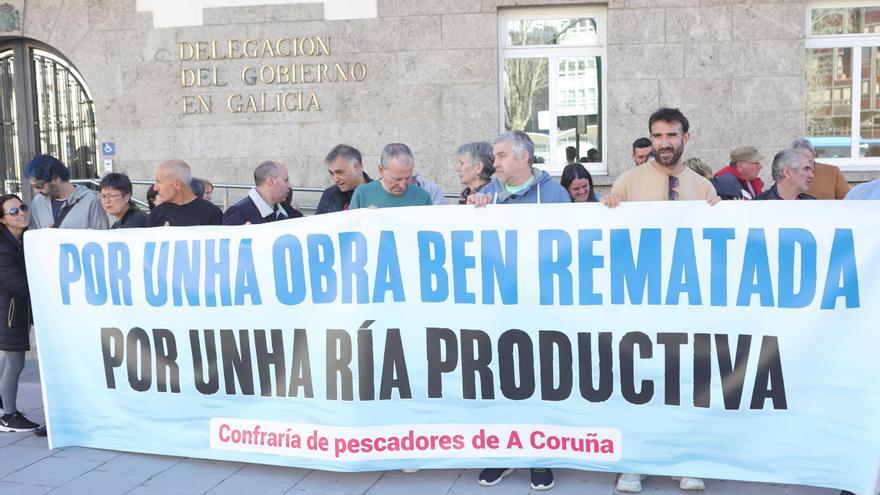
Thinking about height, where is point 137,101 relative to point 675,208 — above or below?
above

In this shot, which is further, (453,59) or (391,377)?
(453,59)

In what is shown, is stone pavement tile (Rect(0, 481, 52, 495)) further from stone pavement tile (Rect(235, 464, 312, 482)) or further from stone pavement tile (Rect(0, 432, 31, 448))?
stone pavement tile (Rect(235, 464, 312, 482))

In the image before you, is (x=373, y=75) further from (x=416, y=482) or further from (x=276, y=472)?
(x=416, y=482)

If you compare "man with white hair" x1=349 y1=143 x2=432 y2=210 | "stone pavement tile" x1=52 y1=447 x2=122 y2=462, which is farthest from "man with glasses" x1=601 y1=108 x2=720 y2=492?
"stone pavement tile" x1=52 y1=447 x2=122 y2=462

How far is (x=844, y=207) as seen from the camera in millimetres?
4207

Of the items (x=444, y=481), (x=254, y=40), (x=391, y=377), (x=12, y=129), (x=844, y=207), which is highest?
(x=254, y=40)

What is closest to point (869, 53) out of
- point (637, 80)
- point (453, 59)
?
point (637, 80)

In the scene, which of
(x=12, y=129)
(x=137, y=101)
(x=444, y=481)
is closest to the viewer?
(x=444, y=481)

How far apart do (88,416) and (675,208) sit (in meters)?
3.60

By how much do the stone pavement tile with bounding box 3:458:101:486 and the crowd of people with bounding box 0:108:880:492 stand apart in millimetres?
664

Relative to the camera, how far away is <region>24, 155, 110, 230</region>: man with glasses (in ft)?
20.0

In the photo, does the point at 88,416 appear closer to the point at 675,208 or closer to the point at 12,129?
the point at 675,208

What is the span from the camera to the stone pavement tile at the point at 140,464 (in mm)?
4941

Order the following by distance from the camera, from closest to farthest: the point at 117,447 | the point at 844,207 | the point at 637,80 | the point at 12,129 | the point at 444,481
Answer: the point at 844,207 < the point at 444,481 < the point at 117,447 < the point at 637,80 < the point at 12,129
